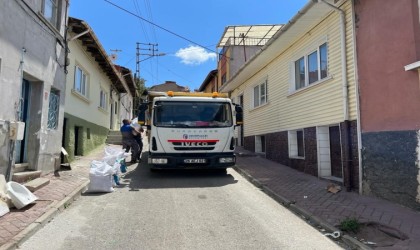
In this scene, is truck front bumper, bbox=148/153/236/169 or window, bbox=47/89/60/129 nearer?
window, bbox=47/89/60/129

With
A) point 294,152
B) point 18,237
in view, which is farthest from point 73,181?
point 294,152

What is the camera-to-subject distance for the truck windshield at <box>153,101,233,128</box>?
32.7 feet

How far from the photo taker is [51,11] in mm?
9625

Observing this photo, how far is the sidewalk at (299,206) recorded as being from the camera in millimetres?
5004

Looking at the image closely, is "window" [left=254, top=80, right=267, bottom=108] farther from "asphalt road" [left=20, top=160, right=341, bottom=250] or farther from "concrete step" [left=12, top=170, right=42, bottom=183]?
"concrete step" [left=12, top=170, right=42, bottom=183]

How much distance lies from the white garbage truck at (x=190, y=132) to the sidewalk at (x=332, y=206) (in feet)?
4.38

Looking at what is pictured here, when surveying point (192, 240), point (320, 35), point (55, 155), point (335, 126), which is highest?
point (320, 35)

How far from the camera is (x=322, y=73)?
970 centimetres

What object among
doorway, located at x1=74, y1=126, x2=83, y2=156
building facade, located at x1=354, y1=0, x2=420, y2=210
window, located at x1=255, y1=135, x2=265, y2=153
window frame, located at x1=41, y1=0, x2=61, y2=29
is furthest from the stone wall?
doorway, located at x1=74, y1=126, x2=83, y2=156

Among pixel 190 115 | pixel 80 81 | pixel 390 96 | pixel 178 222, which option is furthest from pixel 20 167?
pixel 390 96

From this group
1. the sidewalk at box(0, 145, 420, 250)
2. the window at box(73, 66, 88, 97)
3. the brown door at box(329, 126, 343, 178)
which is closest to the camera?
the sidewalk at box(0, 145, 420, 250)

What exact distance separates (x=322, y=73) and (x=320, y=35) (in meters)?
1.05

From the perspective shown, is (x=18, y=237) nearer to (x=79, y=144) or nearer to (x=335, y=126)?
(x=335, y=126)

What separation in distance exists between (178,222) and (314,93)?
6.06 m
